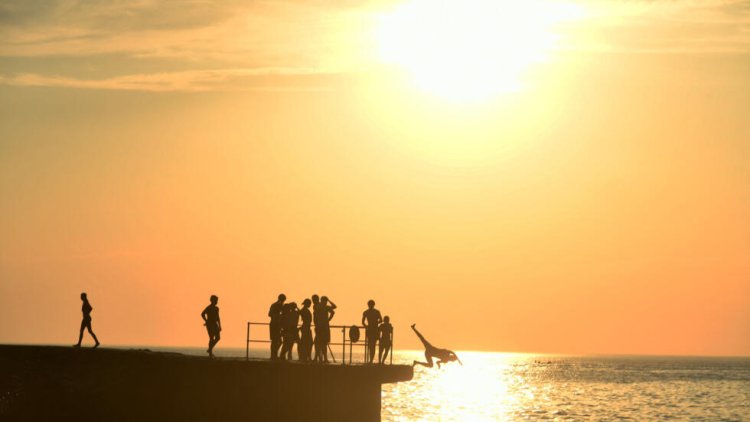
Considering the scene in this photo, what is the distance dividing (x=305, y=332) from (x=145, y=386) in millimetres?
5285

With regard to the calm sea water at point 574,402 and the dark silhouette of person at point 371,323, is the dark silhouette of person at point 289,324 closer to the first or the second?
the dark silhouette of person at point 371,323

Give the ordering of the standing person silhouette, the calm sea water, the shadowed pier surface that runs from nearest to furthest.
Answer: the shadowed pier surface
the standing person silhouette
the calm sea water

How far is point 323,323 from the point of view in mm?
41625

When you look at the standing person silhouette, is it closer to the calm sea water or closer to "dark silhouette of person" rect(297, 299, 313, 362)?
"dark silhouette of person" rect(297, 299, 313, 362)

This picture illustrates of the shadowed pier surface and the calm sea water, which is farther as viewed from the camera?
the calm sea water

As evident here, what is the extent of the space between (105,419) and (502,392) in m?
100

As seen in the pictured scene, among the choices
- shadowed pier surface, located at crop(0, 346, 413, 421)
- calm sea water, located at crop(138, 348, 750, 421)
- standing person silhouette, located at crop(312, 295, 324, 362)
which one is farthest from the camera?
calm sea water, located at crop(138, 348, 750, 421)

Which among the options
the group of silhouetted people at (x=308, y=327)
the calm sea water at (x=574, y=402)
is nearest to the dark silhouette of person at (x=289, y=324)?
the group of silhouetted people at (x=308, y=327)

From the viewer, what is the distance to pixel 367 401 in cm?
4288

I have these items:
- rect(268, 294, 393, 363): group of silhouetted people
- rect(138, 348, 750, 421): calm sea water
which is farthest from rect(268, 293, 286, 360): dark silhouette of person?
rect(138, 348, 750, 421): calm sea water

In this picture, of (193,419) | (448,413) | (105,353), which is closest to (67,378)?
(105,353)

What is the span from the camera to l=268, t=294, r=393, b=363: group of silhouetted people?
41.4 metres

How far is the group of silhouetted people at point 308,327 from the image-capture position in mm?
41375

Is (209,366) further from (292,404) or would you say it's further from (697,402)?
(697,402)
